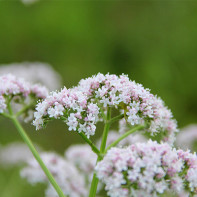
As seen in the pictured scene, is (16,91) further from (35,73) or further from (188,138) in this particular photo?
(35,73)

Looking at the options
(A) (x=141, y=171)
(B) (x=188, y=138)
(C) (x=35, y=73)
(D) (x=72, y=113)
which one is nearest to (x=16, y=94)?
(D) (x=72, y=113)

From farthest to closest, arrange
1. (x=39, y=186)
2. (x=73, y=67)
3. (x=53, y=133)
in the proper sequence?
(x=73, y=67) < (x=53, y=133) < (x=39, y=186)

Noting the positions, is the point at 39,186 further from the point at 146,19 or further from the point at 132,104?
the point at 146,19

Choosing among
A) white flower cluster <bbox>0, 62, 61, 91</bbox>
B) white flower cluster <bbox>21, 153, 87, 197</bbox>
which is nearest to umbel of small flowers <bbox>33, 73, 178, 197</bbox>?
white flower cluster <bbox>21, 153, 87, 197</bbox>

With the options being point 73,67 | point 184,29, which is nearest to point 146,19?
point 184,29

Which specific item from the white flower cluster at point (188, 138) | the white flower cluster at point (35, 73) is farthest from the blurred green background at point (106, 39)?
the white flower cluster at point (188, 138)

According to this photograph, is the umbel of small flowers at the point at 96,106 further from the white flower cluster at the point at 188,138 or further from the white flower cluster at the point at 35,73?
the white flower cluster at the point at 35,73

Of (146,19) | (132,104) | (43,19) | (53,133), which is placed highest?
(146,19)
